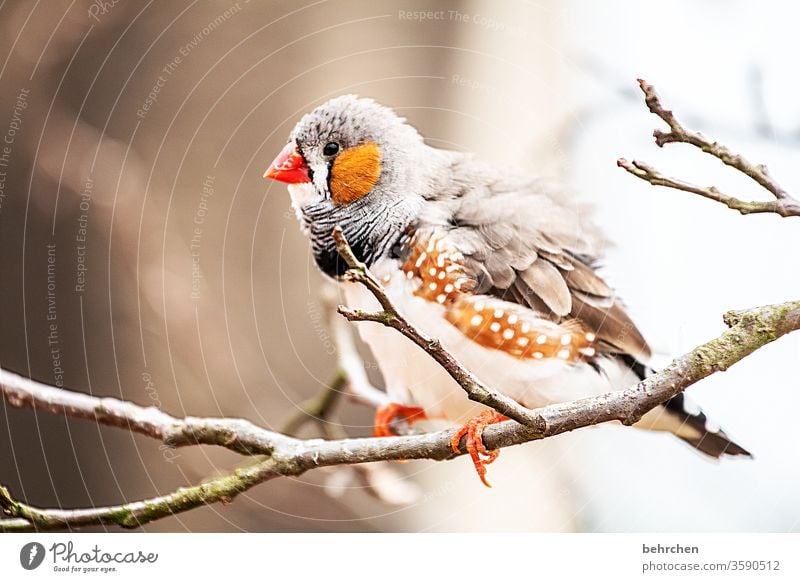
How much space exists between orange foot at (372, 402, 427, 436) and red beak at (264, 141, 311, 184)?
13.1 inches

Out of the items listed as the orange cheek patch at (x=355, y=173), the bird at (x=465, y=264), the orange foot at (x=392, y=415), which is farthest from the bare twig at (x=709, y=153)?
the orange foot at (x=392, y=415)

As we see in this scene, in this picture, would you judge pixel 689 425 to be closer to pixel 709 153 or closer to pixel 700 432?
pixel 700 432

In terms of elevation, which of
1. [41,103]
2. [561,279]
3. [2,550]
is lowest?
[2,550]

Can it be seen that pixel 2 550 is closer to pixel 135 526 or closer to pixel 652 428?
pixel 135 526

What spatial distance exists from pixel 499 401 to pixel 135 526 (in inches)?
22.2

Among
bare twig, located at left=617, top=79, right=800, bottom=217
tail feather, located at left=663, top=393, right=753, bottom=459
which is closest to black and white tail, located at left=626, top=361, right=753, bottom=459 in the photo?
tail feather, located at left=663, top=393, right=753, bottom=459

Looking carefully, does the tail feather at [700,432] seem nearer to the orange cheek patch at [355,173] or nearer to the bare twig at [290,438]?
the bare twig at [290,438]

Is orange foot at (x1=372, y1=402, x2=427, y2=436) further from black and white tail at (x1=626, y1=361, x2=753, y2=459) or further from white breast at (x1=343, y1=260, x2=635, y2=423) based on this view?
black and white tail at (x1=626, y1=361, x2=753, y2=459)

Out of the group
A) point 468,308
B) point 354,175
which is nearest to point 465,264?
point 468,308

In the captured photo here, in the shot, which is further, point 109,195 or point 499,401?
point 109,195

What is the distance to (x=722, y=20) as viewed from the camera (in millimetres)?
1028

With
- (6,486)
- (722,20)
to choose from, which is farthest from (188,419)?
(722,20)

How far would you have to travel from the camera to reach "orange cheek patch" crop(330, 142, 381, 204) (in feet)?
3.19

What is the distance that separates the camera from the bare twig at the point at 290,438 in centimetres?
78
